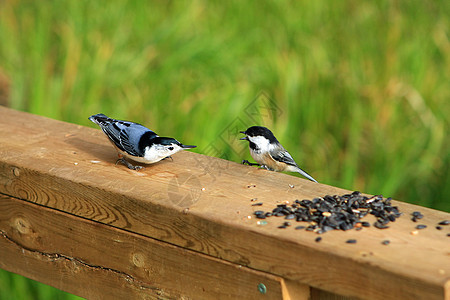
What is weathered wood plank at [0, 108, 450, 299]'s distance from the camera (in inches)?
50.3

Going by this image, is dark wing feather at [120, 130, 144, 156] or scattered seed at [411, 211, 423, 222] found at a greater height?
dark wing feather at [120, 130, 144, 156]

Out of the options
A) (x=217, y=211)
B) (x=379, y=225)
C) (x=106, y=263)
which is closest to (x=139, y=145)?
(x=106, y=263)

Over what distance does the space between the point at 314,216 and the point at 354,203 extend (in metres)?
0.15

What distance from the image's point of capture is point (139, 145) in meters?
1.92

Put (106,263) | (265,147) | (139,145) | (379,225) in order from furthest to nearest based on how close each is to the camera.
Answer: (265,147), (139,145), (106,263), (379,225)

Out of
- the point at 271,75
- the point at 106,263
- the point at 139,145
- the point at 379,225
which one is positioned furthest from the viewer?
the point at 271,75

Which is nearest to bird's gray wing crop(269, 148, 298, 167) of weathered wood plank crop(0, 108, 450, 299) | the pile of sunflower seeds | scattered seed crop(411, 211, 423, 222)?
weathered wood plank crop(0, 108, 450, 299)

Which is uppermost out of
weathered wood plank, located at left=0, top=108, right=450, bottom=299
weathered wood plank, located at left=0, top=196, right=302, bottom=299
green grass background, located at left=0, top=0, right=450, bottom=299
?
green grass background, located at left=0, top=0, right=450, bottom=299

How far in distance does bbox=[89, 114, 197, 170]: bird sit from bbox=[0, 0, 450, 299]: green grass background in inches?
31.5

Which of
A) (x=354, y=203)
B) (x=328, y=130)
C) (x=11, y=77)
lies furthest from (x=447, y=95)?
(x=11, y=77)

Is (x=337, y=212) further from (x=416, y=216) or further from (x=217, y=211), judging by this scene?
(x=217, y=211)

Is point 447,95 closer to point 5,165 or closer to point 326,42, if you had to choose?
point 326,42

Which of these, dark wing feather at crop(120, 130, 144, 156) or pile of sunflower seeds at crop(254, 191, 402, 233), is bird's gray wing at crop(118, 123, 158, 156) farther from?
pile of sunflower seeds at crop(254, 191, 402, 233)

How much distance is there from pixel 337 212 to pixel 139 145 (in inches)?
27.4
